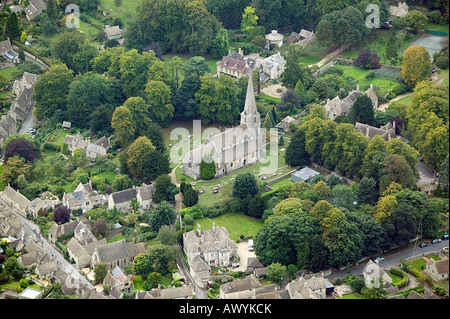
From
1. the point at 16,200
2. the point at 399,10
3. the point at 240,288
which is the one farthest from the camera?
the point at 399,10

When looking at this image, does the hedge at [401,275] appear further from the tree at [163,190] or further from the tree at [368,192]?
the tree at [163,190]

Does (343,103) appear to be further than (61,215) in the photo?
Yes

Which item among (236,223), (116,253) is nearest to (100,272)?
(116,253)

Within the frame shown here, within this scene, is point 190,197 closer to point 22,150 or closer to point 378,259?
point 378,259

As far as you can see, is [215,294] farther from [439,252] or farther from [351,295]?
[439,252]

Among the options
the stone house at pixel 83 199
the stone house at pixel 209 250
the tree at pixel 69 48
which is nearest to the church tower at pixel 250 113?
the stone house at pixel 83 199

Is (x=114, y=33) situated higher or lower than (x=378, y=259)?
higher
